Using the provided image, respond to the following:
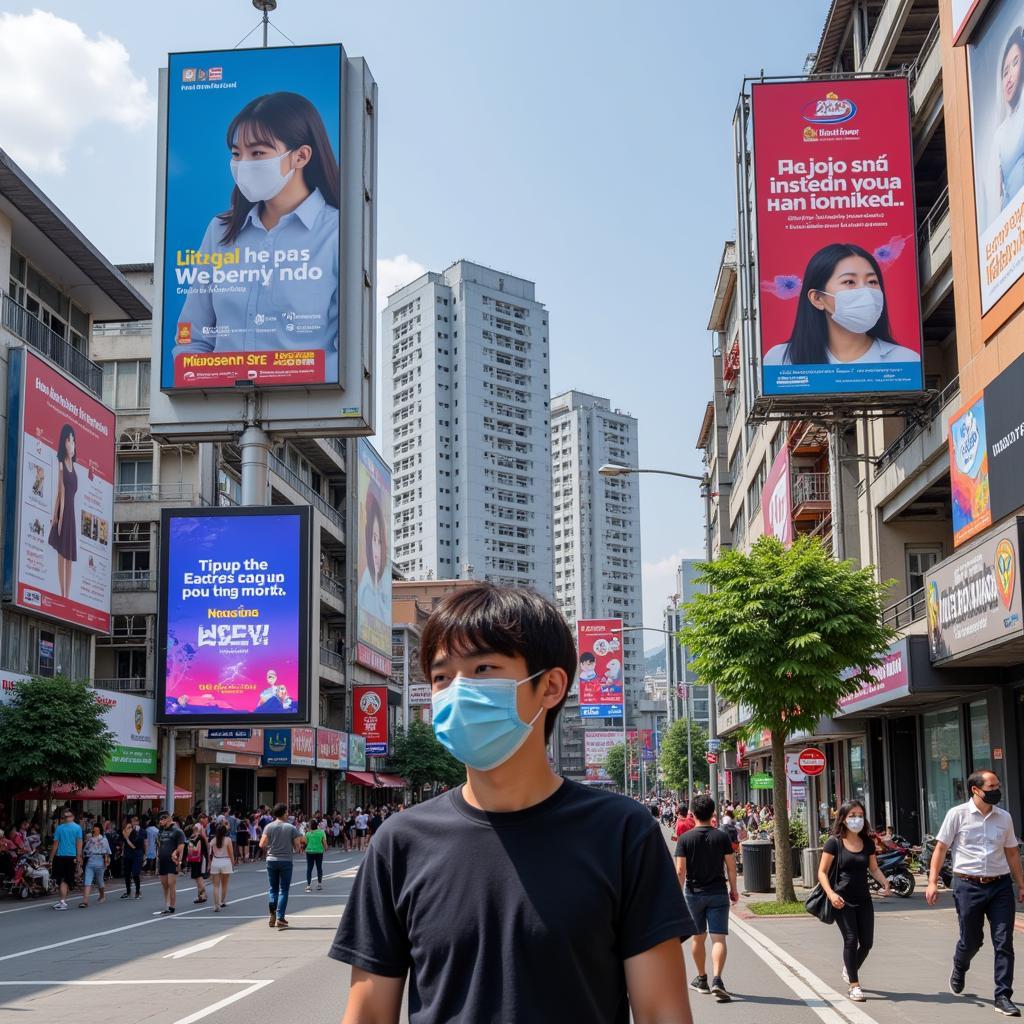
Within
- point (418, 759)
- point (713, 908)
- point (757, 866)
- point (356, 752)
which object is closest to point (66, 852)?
point (757, 866)

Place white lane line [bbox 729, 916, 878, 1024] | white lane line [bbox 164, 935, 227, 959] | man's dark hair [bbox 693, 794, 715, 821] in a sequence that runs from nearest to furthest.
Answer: white lane line [bbox 729, 916, 878, 1024], man's dark hair [bbox 693, 794, 715, 821], white lane line [bbox 164, 935, 227, 959]

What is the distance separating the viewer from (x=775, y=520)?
42.2 metres

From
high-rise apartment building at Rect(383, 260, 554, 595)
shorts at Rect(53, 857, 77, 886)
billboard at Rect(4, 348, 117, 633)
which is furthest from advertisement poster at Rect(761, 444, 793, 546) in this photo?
high-rise apartment building at Rect(383, 260, 554, 595)

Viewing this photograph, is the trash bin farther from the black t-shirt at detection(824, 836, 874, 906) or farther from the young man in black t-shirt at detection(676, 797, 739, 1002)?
the black t-shirt at detection(824, 836, 874, 906)

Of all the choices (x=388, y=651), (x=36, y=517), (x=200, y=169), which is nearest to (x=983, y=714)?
(x=36, y=517)

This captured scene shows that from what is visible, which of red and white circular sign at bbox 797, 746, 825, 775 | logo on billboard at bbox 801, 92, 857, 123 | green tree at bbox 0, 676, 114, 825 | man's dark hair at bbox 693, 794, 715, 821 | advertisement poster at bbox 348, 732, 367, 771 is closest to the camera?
man's dark hair at bbox 693, 794, 715, 821

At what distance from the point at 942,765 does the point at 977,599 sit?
10366 millimetres

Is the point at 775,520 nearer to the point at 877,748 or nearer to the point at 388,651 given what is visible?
the point at 877,748

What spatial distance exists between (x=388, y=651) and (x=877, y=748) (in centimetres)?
4951

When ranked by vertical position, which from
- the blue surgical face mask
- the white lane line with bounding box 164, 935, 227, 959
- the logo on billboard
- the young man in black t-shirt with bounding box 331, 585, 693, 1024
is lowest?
the white lane line with bounding box 164, 935, 227, 959

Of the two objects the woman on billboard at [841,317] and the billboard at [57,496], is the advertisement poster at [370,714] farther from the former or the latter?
the woman on billboard at [841,317]

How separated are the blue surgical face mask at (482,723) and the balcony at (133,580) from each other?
50.5 m

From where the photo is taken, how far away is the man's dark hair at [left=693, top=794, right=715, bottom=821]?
1265 cm

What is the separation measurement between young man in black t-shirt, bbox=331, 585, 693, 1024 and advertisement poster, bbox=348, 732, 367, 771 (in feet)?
224
